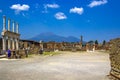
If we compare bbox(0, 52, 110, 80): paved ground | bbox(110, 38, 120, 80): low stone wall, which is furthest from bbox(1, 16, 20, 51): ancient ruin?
bbox(110, 38, 120, 80): low stone wall

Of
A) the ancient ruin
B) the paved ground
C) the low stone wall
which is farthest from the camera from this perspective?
the ancient ruin

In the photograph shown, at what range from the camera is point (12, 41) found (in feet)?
186

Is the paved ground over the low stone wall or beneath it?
beneath

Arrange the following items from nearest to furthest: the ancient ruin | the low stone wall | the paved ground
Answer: the low stone wall → the paved ground → the ancient ruin

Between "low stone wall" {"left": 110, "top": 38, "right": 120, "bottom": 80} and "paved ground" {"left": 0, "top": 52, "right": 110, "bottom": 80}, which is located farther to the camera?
"paved ground" {"left": 0, "top": 52, "right": 110, "bottom": 80}

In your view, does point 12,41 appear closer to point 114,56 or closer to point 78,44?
point 114,56

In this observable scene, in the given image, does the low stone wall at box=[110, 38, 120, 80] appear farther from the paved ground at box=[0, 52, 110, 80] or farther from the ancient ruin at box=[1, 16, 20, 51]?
the ancient ruin at box=[1, 16, 20, 51]

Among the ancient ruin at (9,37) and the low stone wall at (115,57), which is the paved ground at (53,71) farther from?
the ancient ruin at (9,37)

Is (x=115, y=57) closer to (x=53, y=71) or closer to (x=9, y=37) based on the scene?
(x=53, y=71)

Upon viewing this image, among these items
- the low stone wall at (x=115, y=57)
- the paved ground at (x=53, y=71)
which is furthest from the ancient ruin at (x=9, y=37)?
the low stone wall at (x=115, y=57)

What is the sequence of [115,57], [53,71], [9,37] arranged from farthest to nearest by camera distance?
1. [9,37]
2. [53,71]
3. [115,57]

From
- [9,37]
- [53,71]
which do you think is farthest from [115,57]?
[9,37]

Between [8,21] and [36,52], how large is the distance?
8.37 meters

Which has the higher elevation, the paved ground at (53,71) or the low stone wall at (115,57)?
the low stone wall at (115,57)
